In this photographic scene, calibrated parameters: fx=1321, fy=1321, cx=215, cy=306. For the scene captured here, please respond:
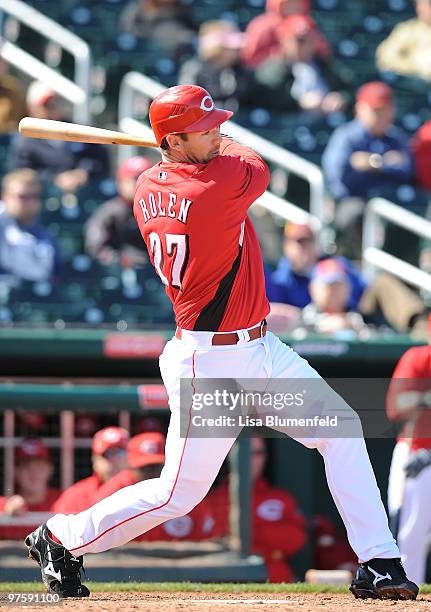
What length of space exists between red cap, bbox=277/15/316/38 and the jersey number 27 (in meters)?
6.10

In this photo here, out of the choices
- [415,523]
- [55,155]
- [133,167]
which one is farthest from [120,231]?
[415,523]

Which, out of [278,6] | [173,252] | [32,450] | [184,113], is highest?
[278,6]

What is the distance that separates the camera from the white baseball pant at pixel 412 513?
23.0ft

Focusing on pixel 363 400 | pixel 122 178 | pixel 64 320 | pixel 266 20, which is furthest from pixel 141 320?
pixel 266 20

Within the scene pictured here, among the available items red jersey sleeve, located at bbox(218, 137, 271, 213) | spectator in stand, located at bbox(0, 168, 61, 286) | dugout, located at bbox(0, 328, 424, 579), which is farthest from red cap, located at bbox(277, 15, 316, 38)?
red jersey sleeve, located at bbox(218, 137, 271, 213)

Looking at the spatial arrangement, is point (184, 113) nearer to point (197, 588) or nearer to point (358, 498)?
point (358, 498)

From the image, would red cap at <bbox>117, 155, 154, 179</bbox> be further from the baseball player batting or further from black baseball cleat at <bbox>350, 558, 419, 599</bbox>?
black baseball cleat at <bbox>350, 558, 419, 599</bbox>

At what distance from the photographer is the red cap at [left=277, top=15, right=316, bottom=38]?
413 inches

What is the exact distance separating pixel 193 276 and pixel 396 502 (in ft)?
9.24

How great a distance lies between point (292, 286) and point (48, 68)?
9.32 feet

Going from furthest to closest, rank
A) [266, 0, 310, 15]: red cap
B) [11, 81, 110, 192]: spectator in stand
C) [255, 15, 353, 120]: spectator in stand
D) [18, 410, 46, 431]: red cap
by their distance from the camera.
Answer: [266, 0, 310, 15]: red cap
[255, 15, 353, 120]: spectator in stand
[11, 81, 110, 192]: spectator in stand
[18, 410, 46, 431]: red cap

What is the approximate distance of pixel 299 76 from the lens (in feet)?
34.6

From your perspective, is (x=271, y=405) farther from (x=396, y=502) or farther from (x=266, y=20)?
(x=266, y=20)

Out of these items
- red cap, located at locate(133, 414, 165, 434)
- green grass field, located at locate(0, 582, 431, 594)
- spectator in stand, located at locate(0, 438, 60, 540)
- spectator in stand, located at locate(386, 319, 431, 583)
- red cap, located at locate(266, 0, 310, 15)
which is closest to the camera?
green grass field, located at locate(0, 582, 431, 594)
